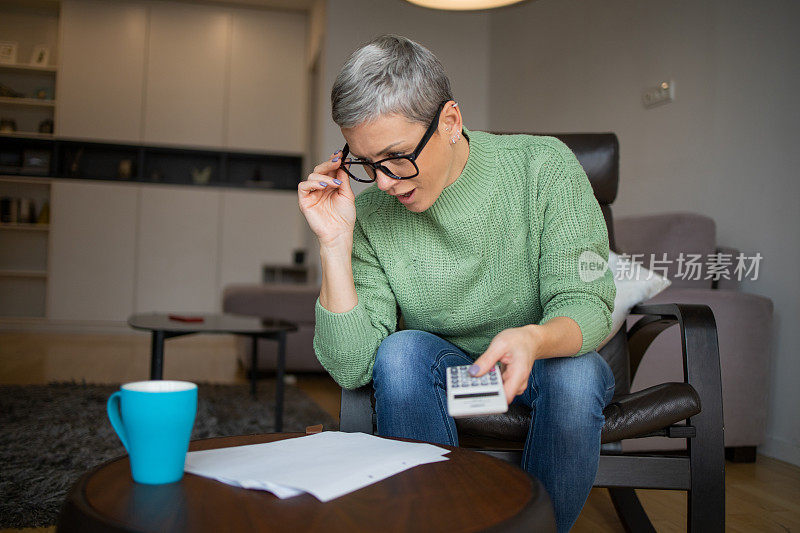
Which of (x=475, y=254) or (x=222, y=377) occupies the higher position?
(x=475, y=254)

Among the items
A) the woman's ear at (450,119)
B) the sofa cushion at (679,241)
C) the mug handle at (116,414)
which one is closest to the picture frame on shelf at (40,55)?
the sofa cushion at (679,241)

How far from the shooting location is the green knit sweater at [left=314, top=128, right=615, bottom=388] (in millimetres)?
1105

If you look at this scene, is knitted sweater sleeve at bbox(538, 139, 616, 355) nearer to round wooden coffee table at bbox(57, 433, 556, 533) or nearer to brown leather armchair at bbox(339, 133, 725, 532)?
brown leather armchair at bbox(339, 133, 725, 532)

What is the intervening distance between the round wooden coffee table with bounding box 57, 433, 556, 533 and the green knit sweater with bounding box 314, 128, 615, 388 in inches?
17.4

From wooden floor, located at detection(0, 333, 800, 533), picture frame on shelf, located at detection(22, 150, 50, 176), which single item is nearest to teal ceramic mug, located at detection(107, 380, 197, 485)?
wooden floor, located at detection(0, 333, 800, 533)

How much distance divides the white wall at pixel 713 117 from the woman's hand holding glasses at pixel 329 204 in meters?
1.71

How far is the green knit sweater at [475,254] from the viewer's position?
111 cm

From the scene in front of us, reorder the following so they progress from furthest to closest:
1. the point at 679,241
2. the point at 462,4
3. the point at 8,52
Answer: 1. the point at 8,52
2. the point at 679,241
3. the point at 462,4

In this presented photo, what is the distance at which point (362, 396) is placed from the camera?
3.84 feet

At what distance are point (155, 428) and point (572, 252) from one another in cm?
68

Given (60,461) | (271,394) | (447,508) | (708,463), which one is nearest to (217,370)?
(271,394)

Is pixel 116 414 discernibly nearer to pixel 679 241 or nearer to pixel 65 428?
pixel 65 428

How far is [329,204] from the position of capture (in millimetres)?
1120

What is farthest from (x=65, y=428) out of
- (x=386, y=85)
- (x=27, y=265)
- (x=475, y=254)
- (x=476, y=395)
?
(x=27, y=265)
